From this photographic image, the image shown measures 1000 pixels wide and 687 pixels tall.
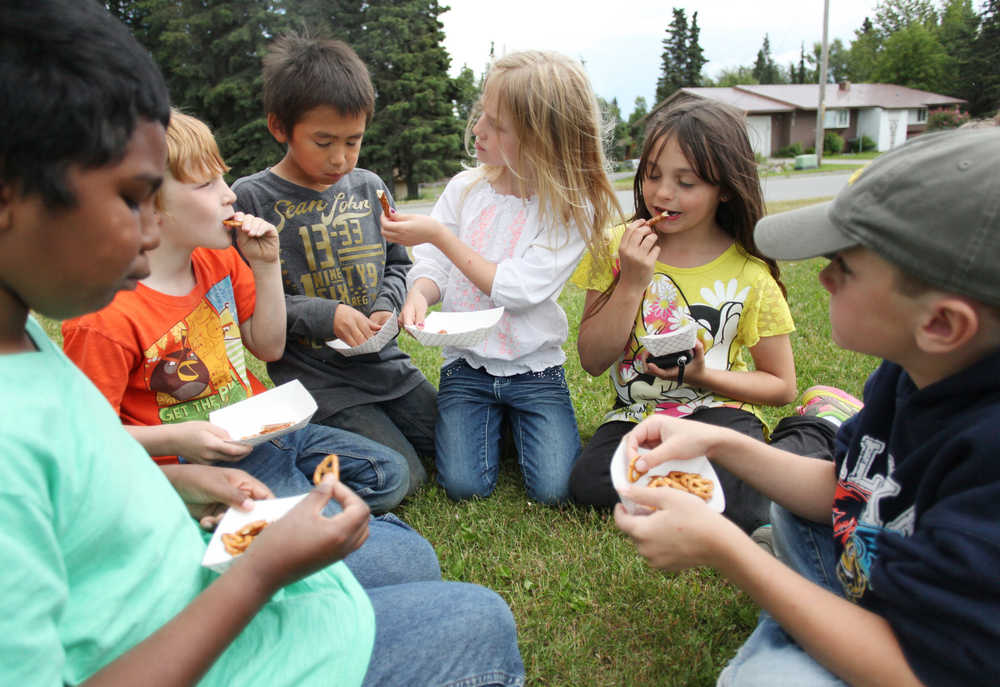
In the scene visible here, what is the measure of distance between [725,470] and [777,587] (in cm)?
127

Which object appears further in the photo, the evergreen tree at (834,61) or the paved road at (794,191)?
the evergreen tree at (834,61)

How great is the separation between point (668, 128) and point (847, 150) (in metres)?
54.5

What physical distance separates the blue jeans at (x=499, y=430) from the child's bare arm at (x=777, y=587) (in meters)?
1.36

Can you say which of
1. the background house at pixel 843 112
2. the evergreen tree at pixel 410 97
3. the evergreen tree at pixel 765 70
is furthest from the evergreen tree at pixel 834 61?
the evergreen tree at pixel 410 97

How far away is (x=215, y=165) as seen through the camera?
224cm

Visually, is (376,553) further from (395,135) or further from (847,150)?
(847,150)

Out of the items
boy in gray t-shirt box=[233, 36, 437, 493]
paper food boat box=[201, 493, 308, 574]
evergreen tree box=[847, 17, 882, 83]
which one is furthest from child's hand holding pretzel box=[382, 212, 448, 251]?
evergreen tree box=[847, 17, 882, 83]

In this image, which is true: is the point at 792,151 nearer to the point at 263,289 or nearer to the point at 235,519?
the point at 263,289

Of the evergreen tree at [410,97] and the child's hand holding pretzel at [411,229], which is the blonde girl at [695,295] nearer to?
the child's hand holding pretzel at [411,229]

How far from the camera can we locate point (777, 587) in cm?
133

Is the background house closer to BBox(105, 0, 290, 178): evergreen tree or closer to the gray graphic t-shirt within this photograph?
BBox(105, 0, 290, 178): evergreen tree

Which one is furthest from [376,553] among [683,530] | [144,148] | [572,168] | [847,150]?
[847,150]

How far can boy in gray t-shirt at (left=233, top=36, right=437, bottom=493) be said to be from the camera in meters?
2.79

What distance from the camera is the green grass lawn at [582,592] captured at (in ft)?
6.24
